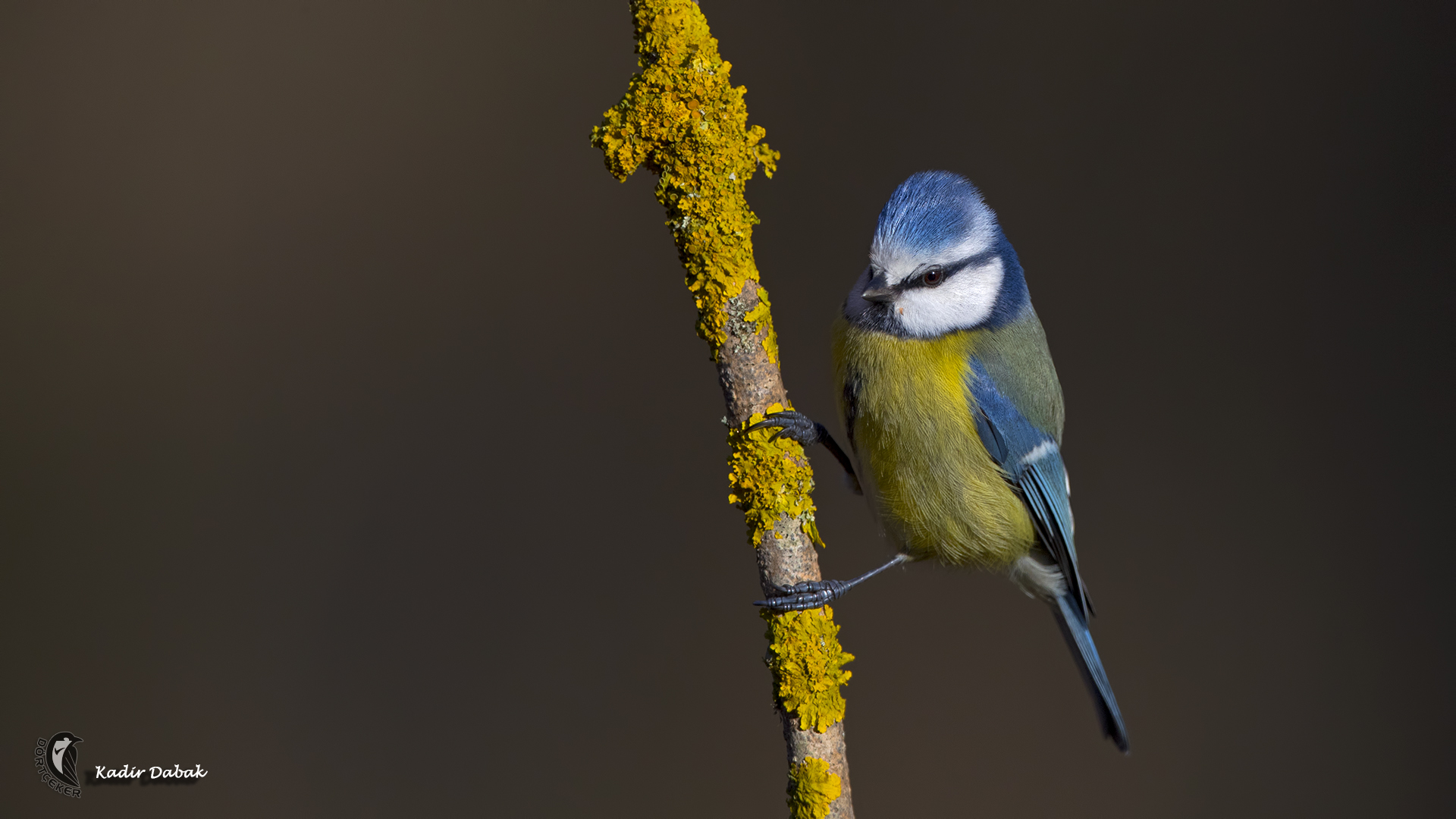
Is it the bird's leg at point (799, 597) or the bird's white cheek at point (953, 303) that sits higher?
the bird's white cheek at point (953, 303)

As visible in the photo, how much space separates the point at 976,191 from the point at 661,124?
1.22ft

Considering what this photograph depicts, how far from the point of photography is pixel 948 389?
35.7 inches

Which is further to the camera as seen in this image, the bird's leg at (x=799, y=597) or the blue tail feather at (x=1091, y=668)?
the blue tail feather at (x=1091, y=668)

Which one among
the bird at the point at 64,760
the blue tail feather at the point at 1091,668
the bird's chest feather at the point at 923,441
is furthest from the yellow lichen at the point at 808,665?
the bird at the point at 64,760

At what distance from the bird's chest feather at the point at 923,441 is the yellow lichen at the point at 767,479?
25cm

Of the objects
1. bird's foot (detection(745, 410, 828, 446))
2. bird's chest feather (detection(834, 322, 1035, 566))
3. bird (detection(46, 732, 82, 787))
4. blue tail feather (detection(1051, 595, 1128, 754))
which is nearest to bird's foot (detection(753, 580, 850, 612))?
bird's foot (detection(745, 410, 828, 446))

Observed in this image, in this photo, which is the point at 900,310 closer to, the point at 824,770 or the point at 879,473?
the point at 879,473

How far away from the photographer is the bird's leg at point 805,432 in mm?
679

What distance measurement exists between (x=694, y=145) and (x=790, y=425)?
0.21 m

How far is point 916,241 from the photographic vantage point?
83 cm

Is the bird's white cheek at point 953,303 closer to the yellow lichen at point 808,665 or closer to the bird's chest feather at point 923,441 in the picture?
the bird's chest feather at point 923,441

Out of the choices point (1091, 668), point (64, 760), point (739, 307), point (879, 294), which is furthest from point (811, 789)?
point (64, 760)

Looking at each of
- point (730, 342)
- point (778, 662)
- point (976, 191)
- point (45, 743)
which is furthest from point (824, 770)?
point (45, 743)

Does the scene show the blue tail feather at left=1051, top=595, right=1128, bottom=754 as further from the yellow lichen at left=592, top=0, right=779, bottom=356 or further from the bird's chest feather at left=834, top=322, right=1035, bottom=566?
the yellow lichen at left=592, top=0, right=779, bottom=356
